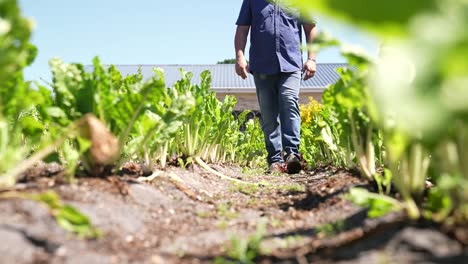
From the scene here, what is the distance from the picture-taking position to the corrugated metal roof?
1891 cm

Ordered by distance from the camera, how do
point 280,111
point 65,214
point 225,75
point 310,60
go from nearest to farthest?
1. point 65,214
2. point 310,60
3. point 280,111
4. point 225,75

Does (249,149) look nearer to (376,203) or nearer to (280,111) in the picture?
(280,111)

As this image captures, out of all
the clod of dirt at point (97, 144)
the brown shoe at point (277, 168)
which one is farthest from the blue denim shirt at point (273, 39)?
the clod of dirt at point (97, 144)

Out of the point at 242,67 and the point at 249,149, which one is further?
the point at 249,149

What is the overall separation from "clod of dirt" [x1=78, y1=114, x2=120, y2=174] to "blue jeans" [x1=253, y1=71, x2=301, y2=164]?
10.7 feet

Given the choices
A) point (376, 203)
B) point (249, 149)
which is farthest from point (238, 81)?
point (376, 203)

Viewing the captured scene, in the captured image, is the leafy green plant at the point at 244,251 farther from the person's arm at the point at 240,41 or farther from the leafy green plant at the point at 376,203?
the person's arm at the point at 240,41

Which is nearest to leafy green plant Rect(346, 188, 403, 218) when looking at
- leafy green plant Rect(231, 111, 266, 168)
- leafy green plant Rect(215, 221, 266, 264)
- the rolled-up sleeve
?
leafy green plant Rect(215, 221, 266, 264)

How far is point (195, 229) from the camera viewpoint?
207 centimetres

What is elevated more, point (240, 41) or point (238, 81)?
point (240, 41)

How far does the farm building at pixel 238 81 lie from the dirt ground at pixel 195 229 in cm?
1238

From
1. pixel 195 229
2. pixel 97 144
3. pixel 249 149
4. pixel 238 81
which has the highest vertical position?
pixel 97 144

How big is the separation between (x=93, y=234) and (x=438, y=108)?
47.0 inches

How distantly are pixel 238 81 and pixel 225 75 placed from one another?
2.08 m
